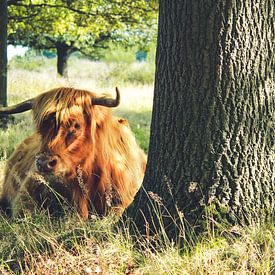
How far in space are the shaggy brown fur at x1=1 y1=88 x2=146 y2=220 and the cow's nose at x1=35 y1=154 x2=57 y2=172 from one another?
0.14 feet

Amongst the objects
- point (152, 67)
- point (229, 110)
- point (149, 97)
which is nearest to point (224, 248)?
point (229, 110)

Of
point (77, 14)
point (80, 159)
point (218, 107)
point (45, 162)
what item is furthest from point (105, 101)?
point (77, 14)

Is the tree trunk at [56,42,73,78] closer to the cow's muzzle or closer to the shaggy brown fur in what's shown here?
the shaggy brown fur

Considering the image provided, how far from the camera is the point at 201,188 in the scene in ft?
10.6

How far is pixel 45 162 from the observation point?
3730 millimetres

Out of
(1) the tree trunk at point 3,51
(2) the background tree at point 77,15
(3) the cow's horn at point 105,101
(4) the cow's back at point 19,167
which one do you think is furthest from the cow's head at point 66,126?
(2) the background tree at point 77,15

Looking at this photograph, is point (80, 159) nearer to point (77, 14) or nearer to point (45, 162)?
point (45, 162)

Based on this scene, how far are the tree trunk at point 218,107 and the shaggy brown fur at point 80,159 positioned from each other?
76 centimetres

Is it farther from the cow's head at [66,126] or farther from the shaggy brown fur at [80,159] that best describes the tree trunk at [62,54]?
the cow's head at [66,126]

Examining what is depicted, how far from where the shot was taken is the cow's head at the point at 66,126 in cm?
386

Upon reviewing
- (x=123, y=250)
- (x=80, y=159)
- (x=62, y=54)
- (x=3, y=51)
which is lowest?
(x=123, y=250)

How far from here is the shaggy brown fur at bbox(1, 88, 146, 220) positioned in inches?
156

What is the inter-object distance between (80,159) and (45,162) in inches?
15.6

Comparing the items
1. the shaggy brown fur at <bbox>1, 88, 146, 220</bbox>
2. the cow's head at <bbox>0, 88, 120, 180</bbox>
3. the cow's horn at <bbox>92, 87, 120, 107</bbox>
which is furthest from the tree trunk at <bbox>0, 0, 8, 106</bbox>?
the cow's horn at <bbox>92, 87, 120, 107</bbox>
